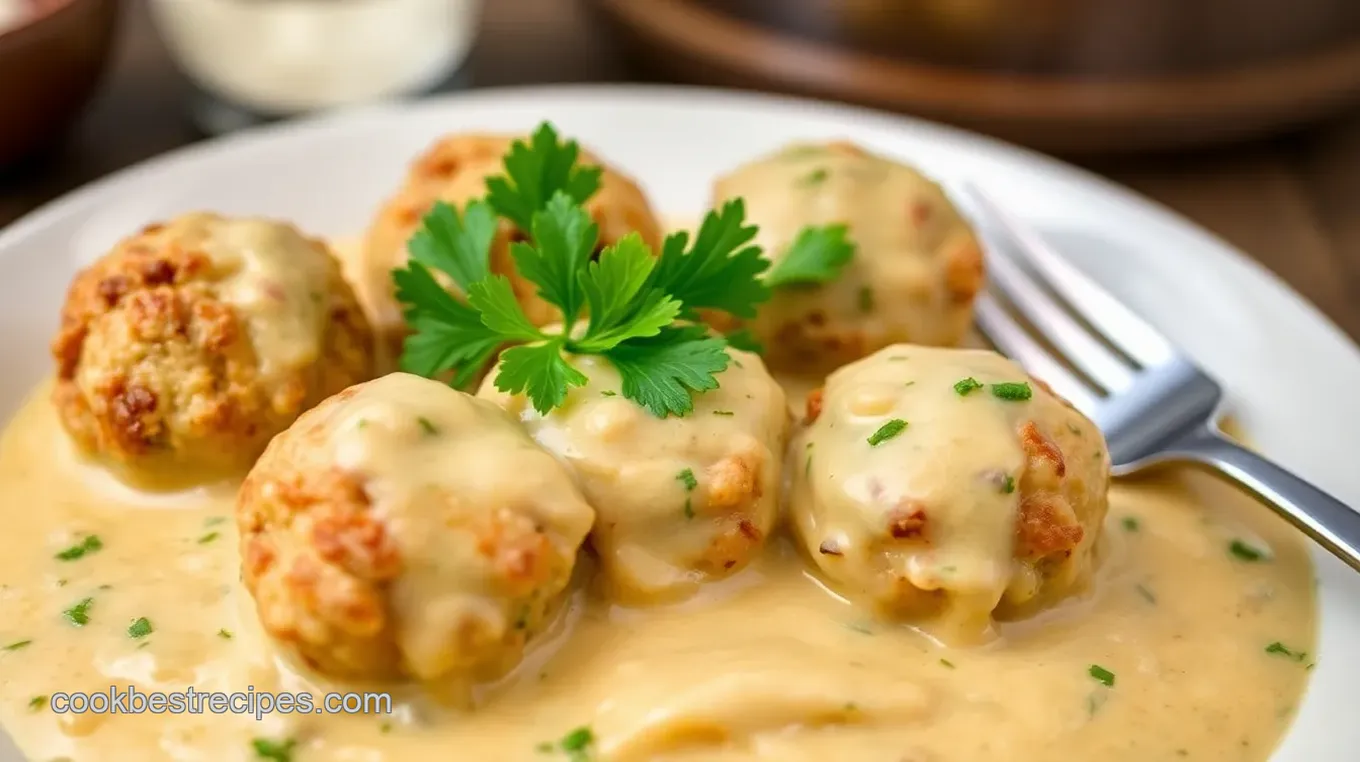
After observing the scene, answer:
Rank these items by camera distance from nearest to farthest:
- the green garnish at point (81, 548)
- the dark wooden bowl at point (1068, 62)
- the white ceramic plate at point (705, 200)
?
1. the green garnish at point (81, 548)
2. the white ceramic plate at point (705, 200)
3. the dark wooden bowl at point (1068, 62)

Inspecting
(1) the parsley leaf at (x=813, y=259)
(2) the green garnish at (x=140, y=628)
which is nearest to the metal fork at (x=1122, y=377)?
(1) the parsley leaf at (x=813, y=259)

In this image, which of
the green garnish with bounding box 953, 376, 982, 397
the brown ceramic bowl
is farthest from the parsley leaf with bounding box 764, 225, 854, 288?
the brown ceramic bowl

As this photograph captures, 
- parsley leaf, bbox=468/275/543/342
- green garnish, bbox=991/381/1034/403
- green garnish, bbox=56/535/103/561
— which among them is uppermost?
green garnish, bbox=991/381/1034/403

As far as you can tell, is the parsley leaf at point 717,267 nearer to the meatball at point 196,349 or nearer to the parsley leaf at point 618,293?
the parsley leaf at point 618,293

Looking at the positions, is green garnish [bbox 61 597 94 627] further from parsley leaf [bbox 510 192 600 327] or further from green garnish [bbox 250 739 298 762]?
parsley leaf [bbox 510 192 600 327]

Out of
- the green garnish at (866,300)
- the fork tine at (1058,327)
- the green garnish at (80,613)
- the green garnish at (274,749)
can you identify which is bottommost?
the green garnish at (80,613)

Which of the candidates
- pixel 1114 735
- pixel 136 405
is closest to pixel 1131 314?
pixel 1114 735
